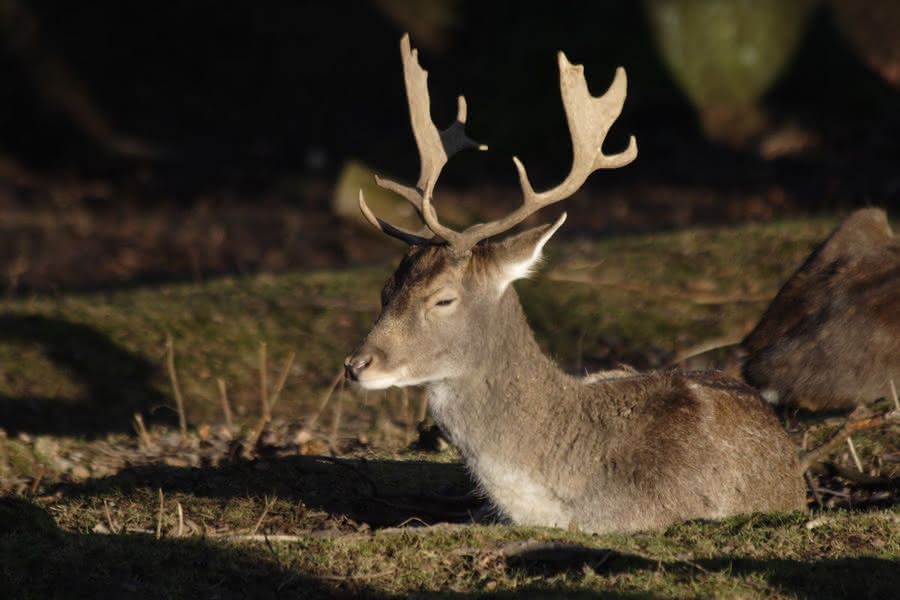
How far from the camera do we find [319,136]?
24984 millimetres

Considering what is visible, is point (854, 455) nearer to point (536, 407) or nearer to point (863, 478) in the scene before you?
point (863, 478)

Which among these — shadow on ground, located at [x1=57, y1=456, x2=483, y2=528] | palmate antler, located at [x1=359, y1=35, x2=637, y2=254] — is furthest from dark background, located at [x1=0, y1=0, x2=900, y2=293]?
palmate antler, located at [x1=359, y1=35, x2=637, y2=254]

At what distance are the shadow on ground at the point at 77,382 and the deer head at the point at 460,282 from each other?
16.1 feet

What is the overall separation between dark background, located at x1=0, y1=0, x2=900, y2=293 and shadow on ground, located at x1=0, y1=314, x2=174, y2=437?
2.47 meters

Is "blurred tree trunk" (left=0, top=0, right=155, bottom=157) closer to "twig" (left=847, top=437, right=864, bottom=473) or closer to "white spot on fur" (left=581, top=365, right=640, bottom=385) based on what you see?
"white spot on fur" (left=581, top=365, right=640, bottom=385)

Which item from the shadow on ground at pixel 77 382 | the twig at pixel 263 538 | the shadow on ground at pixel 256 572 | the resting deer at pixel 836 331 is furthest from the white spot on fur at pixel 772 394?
the shadow on ground at pixel 77 382

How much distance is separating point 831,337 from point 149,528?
4.53 m

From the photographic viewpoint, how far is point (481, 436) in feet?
20.3

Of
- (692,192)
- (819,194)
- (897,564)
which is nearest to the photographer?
(897,564)

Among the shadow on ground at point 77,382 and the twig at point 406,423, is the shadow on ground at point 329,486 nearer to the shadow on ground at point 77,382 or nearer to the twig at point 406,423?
the twig at point 406,423

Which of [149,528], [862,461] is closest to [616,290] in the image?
[862,461]

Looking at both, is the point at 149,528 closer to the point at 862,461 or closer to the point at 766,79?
the point at 862,461

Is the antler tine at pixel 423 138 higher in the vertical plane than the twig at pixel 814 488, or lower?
higher

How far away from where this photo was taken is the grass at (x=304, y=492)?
17.5 feet
